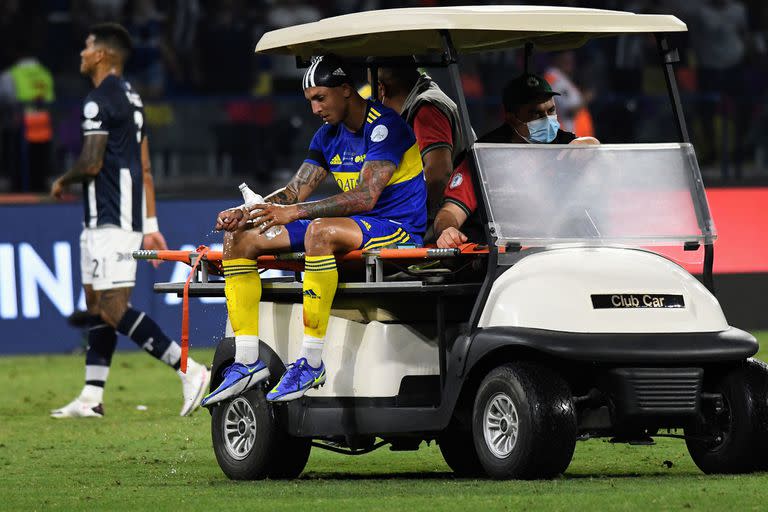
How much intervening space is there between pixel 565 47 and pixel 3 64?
1356 cm

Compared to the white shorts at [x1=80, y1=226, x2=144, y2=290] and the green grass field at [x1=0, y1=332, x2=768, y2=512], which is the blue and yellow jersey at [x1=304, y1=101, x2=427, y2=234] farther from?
the white shorts at [x1=80, y1=226, x2=144, y2=290]

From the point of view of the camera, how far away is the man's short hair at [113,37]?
12.5m

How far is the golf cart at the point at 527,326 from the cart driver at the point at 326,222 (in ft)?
0.41

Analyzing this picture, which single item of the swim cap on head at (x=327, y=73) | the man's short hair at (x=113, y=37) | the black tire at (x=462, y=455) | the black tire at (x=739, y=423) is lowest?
the black tire at (x=462, y=455)

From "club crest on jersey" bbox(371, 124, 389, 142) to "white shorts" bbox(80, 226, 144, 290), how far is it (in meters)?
4.30

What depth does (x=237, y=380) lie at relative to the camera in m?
8.49

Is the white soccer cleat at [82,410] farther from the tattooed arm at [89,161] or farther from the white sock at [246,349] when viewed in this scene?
the white sock at [246,349]

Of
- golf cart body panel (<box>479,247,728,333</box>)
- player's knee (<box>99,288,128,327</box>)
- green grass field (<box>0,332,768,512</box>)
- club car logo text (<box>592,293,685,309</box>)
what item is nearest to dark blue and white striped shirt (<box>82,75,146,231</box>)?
player's knee (<box>99,288,128,327</box>)

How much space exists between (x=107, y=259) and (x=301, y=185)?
3682mm

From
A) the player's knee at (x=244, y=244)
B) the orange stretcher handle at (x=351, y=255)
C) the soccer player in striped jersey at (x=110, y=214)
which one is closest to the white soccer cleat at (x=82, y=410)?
the soccer player in striped jersey at (x=110, y=214)

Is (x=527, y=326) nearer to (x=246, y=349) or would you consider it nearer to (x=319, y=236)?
(x=319, y=236)

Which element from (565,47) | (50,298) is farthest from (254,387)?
(50,298)

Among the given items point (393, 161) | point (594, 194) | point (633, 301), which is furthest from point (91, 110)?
point (633, 301)

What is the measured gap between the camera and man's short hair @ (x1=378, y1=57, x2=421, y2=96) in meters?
9.59
